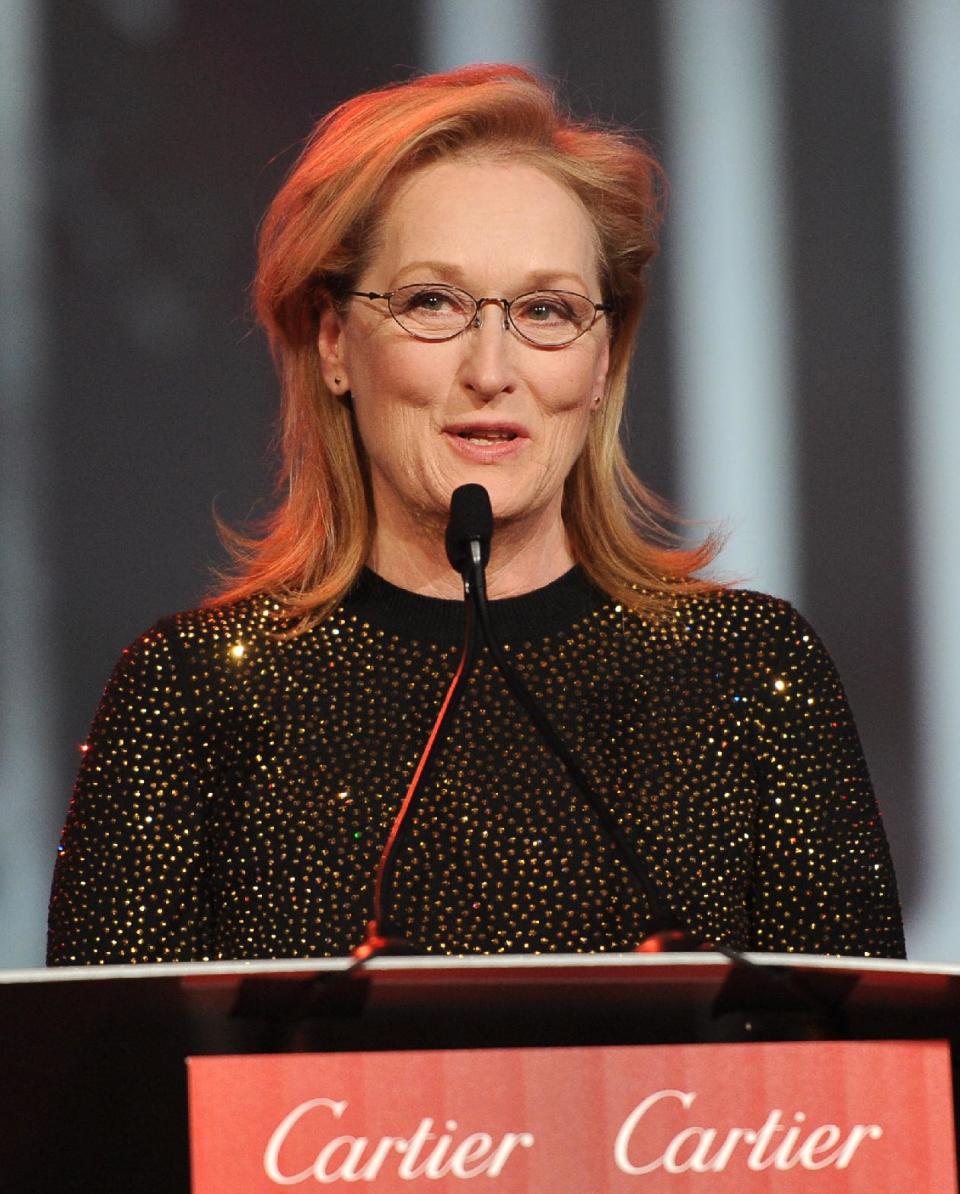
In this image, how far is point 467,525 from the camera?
1.32m

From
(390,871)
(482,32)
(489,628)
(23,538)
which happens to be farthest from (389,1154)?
(482,32)

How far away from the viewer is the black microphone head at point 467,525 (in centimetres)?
132

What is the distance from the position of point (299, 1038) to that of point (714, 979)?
0.20 m

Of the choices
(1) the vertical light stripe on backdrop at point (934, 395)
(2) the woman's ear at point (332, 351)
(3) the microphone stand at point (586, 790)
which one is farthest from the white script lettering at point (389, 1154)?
(1) the vertical light stripe on backdrop at point (934, 395)

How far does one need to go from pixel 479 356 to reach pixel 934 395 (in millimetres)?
1289

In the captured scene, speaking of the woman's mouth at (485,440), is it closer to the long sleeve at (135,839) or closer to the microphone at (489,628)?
the microphone at (489,628)

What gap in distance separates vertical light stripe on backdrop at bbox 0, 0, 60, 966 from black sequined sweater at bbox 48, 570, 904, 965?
0.92 metres

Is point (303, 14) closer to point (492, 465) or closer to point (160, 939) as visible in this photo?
point (492, 465)

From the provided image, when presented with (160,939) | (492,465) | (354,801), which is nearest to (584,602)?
(492,465)

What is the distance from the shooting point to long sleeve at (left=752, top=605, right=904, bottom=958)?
59.7 inches

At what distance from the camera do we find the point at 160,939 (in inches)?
58.2

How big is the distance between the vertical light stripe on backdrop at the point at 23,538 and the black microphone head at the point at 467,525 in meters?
1.27

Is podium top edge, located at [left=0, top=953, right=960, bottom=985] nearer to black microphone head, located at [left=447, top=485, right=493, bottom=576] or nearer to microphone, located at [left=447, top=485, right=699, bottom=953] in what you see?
microphone, located at [left=447, top=485, right=699, bottom=953]

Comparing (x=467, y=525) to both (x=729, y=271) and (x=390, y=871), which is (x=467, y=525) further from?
(x=729, y=271)
